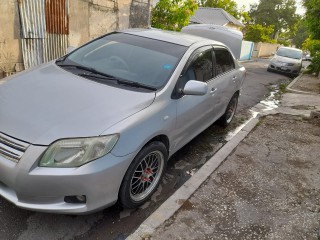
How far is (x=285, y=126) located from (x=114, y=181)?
4.77 m

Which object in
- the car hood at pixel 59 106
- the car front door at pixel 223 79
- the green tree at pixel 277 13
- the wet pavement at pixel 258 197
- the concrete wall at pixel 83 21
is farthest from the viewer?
the green tree at pixel 277 13

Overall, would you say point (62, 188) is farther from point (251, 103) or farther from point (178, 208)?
point (251, 103)

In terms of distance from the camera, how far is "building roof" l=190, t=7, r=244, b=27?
34.1 metres

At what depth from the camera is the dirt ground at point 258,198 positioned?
112 inches

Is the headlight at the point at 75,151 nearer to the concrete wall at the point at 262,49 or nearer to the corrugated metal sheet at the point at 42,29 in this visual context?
the corrugated metal sheet at the point at 42,29

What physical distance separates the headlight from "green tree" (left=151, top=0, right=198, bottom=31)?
9869mm

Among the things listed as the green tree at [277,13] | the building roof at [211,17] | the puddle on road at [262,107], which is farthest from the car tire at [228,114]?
→ the green tree at [277,13]

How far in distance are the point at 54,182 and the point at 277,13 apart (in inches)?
2417

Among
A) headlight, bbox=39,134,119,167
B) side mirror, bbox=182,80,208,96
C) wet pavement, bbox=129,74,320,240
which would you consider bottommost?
wet pavement, bbox=129,74,320,240

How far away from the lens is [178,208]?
3.04 meters

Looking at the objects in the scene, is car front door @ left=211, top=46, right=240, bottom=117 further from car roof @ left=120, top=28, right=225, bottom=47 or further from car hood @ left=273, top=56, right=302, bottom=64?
car hood @ left=273, top=56, right=302, bottom=64

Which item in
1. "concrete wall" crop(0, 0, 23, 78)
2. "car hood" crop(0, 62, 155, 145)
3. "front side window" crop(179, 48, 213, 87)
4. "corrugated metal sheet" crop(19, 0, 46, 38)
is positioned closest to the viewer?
"car hood" crop(0, 62, 155, 145)

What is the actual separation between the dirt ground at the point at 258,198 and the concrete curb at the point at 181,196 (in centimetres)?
6

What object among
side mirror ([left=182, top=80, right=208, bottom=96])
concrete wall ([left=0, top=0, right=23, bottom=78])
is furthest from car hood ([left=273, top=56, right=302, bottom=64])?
side mirror ([left=182, top=80, right=208, bottom=96])
